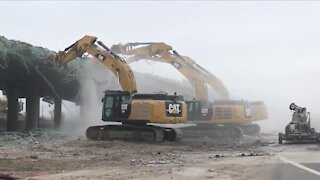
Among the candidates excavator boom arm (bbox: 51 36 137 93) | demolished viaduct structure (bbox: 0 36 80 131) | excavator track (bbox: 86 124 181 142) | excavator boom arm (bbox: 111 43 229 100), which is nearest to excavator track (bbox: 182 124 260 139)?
excavator boom arm (bbox: 111 43 229 100)

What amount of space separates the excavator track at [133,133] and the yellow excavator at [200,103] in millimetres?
7688

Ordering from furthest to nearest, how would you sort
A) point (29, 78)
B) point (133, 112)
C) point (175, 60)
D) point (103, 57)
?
1. point (29, 78)
2. point (175, 60)
3. point (103, 57)
4. point (133, 112)

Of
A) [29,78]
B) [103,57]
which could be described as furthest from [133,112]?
[29,78]

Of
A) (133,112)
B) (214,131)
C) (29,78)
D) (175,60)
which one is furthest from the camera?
(29,78)

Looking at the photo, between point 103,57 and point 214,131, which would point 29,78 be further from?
point 214,131

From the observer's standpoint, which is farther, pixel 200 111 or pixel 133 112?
pixel 200 111

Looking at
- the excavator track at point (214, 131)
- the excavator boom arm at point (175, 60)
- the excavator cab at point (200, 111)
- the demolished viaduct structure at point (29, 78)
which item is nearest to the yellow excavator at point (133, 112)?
the excavator boom arm at point (175, 60)

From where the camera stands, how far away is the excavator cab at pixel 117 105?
2923cm

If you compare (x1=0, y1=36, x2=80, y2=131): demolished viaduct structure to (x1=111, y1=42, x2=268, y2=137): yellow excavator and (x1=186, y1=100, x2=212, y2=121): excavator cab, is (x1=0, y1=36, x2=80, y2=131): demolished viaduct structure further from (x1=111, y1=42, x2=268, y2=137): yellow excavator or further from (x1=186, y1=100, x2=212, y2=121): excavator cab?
(x1=186, y1=100, x2=212, y2=121): excavator cab

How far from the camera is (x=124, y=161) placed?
1859cm

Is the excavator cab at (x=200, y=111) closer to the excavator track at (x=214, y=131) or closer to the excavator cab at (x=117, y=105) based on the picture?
the excavator track at (x=214, y=131)

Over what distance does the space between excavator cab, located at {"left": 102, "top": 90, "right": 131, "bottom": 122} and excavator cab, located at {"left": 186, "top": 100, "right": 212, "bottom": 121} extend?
8971mm

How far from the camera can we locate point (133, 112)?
28.9 meters

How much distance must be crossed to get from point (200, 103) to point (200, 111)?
76 centimetres
